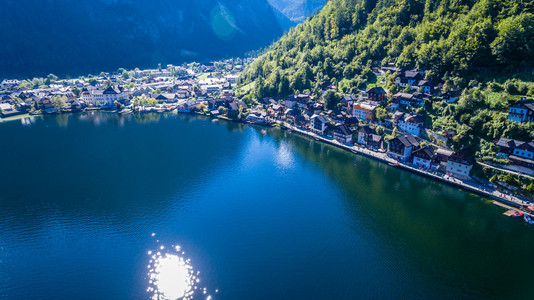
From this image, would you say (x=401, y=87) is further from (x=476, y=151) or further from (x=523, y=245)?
(x=523, y=245)

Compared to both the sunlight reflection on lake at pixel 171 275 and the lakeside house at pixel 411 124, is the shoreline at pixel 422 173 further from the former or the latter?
the sunlight reflection on lake at pixel 171 275

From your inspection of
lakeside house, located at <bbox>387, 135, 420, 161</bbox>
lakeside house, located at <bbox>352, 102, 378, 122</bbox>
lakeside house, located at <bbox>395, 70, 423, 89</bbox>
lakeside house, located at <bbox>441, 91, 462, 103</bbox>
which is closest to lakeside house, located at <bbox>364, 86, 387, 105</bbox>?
lakeside house, located at <bbox>352, 102, 378, 122</bbox>

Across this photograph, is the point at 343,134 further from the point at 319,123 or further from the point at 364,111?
the point at 364,111

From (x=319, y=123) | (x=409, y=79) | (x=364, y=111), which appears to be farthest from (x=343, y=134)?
(x=409, y=79)

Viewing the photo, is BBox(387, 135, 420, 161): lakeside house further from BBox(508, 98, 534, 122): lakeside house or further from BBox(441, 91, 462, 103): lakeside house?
BBox(508, 98, 534, 122): lakeside house

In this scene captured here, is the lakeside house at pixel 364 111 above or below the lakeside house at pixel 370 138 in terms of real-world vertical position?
above

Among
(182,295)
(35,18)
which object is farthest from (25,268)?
(35,18)

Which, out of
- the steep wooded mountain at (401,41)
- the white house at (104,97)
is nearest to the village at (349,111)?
the white house at (104,97)
